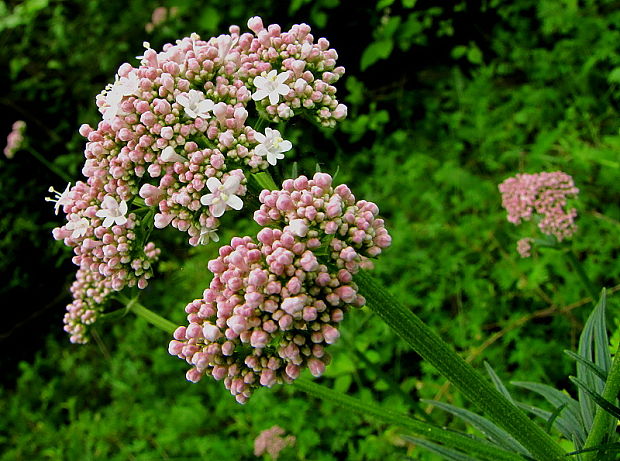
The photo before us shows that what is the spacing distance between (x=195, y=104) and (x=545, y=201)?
207 centimetres

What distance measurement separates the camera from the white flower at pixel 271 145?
1752mm

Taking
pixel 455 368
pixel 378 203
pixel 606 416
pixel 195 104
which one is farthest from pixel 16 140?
pixel 606 416

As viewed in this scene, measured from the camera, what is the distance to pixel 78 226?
6.27 ft

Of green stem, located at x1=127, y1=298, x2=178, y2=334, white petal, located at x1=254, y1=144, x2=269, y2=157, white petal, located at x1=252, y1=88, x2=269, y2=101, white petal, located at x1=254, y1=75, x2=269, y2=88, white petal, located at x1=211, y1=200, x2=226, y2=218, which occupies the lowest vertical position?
green stem, located at x1=127, y1=298, x2=178, y2=334

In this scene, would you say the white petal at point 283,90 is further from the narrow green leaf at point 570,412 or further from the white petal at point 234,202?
the narrow green leaf at point 570,412

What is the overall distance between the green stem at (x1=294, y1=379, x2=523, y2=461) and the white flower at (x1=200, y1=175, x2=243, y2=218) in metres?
0.90

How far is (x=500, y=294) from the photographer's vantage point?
389 centimetres

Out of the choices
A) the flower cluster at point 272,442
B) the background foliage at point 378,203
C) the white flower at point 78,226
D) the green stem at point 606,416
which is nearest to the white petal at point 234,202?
the white flower at point 78,226

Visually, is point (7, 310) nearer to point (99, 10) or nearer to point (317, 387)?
point (99, 10)

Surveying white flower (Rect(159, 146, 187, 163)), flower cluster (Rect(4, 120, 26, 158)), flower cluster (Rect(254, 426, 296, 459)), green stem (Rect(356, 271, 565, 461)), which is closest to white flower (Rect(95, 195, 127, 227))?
white flower (Rect(159, 146, 187, 163))

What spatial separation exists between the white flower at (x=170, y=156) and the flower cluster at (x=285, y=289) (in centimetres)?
30

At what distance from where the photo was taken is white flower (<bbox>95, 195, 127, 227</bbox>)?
1.81 meters

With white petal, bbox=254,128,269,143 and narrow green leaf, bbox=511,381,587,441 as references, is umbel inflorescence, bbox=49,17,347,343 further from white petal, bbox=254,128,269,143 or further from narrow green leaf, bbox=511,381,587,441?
narrow green leaf, bbox=511,381,587,441

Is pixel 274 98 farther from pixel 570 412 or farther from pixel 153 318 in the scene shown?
pixel 570 412
